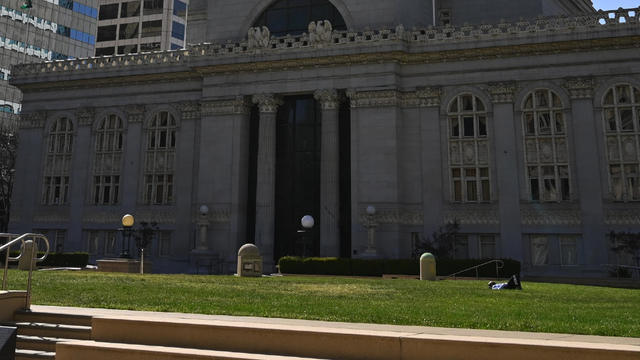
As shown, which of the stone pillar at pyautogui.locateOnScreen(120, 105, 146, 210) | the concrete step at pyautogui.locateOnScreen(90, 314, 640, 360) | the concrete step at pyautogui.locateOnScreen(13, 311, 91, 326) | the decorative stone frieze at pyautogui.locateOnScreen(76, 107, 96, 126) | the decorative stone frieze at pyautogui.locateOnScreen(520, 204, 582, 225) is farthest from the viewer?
the decorative stone frieze at pyautogui.locateOnScreen(76, 107, 96, 126)

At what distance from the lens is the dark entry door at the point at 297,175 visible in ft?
138

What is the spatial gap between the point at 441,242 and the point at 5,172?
Result: 5256 cm

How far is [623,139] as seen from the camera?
36.1 meters

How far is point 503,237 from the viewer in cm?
3722

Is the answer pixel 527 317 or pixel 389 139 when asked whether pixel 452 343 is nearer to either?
pixel 527 317

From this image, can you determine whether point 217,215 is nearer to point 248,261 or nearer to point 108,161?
point 108,161

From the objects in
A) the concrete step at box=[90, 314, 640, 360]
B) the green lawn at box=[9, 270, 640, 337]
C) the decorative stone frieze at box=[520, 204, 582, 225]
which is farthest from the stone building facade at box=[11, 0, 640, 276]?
the concrete step at box=[90, 314, 640, 360]

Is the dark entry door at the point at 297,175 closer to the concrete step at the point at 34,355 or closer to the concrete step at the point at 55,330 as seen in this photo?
the concrete step at the point at 55,330

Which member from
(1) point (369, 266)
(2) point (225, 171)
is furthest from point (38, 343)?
(2) point (225, 171)

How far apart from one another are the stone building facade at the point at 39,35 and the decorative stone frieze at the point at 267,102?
46.0 metres

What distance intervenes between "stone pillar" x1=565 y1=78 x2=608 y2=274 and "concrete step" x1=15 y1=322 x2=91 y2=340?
107 feet

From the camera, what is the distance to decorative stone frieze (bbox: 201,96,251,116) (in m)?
43.2

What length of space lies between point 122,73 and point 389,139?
935 inches

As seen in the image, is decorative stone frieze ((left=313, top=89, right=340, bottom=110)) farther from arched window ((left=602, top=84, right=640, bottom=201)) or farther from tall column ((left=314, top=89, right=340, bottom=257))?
arched window ((left=602, top=84, right=640, bottom=201))
